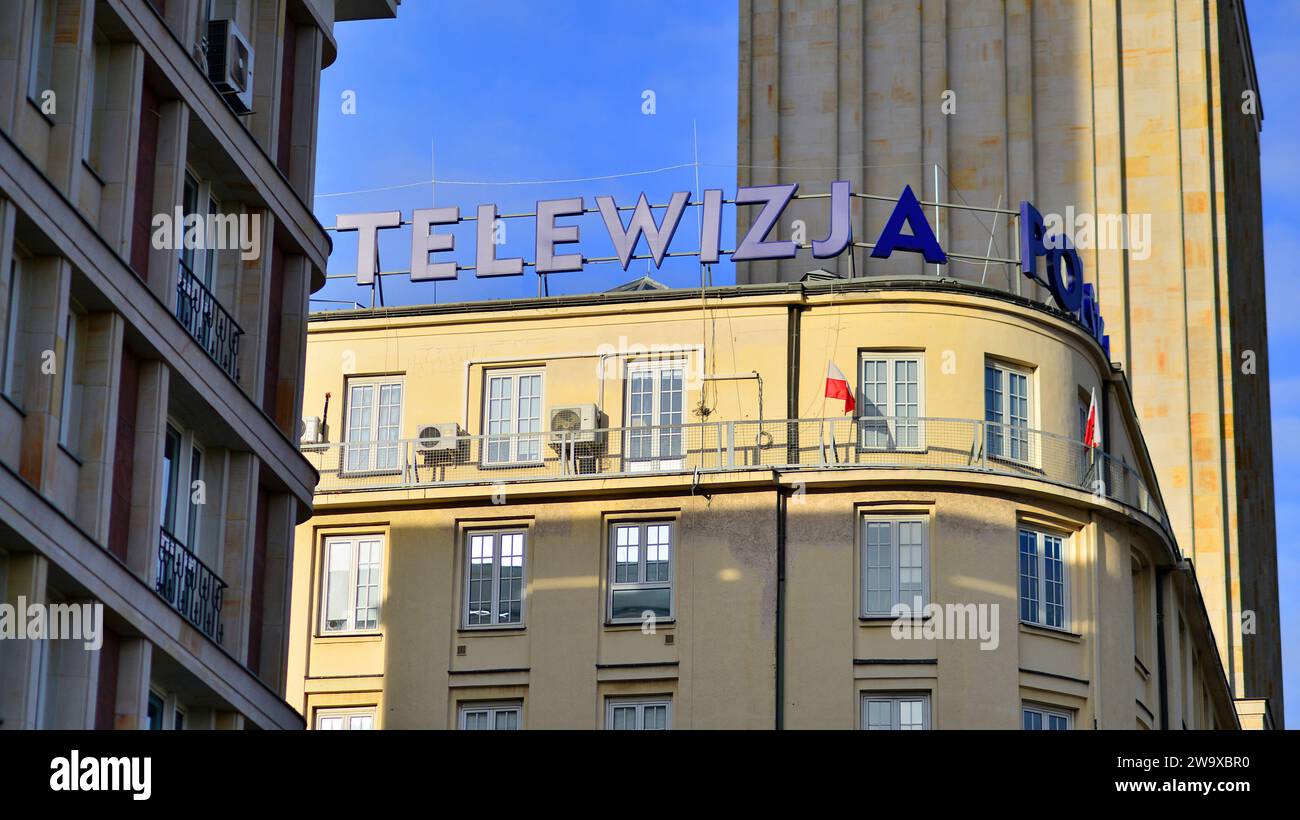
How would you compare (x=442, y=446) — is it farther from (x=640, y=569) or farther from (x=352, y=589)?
(x=640, y=569)

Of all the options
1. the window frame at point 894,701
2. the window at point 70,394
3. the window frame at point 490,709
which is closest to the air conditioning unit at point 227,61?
the window at point 70,394

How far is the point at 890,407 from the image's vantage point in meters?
54.6

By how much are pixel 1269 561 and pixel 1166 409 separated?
2837 cm

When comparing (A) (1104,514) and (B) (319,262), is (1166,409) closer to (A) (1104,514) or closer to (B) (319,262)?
(A) (1104,514)

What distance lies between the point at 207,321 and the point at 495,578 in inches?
801

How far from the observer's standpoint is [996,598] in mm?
52094

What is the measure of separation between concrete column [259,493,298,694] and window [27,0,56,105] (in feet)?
29.6

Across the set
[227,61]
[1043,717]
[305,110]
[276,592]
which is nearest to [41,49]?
[227,61]

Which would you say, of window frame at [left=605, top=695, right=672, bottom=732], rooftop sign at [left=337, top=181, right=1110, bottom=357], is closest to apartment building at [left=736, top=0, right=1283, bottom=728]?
rooftop sign at [left=337, top=181, right=1110, bottom=357]

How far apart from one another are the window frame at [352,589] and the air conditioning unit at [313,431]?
105 inches

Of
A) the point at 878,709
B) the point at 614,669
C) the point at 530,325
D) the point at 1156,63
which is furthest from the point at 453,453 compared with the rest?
the point at 1156,63

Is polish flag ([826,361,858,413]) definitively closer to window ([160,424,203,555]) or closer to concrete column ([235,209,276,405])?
concrete column ([235,209,276,405])

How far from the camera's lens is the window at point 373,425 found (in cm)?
5666

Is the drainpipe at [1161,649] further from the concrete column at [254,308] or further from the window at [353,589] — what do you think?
the concrete column at [254,308]
